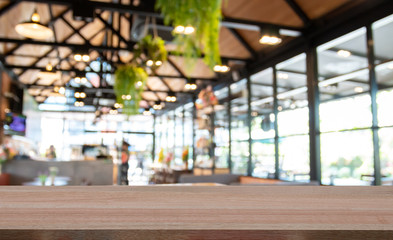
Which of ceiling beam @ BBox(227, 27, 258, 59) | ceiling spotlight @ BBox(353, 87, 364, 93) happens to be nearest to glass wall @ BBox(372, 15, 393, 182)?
ceiling spotlight @ BBox(353, 87, 364, 93)

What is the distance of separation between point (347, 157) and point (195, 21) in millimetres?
4839

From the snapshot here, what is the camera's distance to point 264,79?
334 inches

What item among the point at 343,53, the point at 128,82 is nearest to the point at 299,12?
the point at 343,53

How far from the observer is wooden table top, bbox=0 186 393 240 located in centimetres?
31

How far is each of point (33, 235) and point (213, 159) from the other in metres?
10.8

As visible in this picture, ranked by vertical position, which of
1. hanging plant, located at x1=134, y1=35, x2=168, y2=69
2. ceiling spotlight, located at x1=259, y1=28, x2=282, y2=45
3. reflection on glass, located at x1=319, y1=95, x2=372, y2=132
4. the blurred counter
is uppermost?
ceiling spotlight, located at x1=259, y1=28, x2=282, y2=45

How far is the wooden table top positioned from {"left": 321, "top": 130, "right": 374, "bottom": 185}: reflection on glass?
5498mm

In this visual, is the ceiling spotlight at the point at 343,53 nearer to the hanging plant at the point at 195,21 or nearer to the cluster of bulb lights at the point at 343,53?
the cluster of bulb lights at the point at 343,53

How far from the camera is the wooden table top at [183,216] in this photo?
31cm

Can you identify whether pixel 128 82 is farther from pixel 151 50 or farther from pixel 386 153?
pixel 386 153

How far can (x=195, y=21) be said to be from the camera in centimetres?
173

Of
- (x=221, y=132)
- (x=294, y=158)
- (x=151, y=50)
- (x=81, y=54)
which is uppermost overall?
(x=81, y=54)

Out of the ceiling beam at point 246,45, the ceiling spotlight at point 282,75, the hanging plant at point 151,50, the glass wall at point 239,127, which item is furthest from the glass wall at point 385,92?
the glass wall at point 239,127

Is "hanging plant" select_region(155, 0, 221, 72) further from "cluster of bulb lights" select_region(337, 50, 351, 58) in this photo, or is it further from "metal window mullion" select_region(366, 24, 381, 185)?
"cluster of bulb lights" select_region(337, 50, 351, 58)
